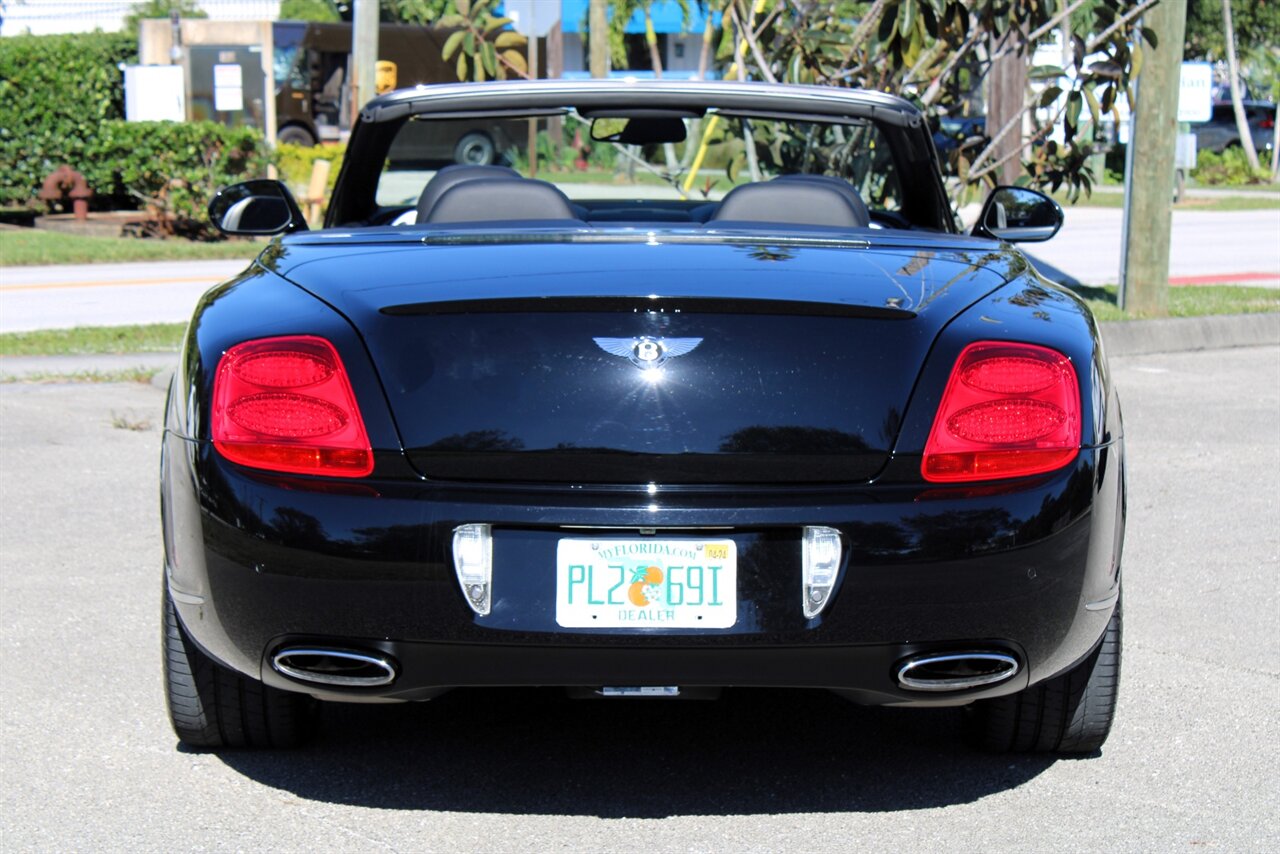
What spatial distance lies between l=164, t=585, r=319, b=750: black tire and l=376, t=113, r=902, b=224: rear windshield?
1.66 metres

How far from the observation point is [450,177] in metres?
4.82

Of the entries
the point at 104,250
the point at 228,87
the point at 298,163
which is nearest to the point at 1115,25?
the point at 104,250

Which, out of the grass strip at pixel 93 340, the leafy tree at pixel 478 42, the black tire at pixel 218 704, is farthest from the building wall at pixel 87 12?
the black tire at pixel 218 704

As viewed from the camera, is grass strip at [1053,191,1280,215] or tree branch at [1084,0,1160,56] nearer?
tree branch at [1084,0,1160,56]

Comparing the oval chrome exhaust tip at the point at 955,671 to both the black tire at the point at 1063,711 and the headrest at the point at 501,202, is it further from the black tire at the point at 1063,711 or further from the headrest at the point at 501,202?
the headrest at the point at 501,202

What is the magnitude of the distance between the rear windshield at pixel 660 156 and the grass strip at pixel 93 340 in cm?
155

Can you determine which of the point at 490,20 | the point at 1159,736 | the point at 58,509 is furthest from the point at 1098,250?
the point at 1159,736

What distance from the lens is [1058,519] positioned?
10.3 ft

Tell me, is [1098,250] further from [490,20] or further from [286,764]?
[286,764]

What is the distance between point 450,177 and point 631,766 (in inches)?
72.3

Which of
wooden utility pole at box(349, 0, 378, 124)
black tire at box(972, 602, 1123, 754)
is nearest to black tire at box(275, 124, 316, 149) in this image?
wooden utility pole at box(349, 0, 378, 124)

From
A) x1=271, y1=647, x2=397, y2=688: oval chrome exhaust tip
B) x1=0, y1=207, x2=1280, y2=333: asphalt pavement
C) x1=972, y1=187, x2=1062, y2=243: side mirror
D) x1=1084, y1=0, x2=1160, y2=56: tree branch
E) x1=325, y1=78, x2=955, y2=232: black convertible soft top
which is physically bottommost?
x1=0, y1=207, x2=1280, y2=333: asphalt pavement

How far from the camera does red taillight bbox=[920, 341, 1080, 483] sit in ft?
10.1

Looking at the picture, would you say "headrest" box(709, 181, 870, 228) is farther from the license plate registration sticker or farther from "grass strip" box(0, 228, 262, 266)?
"grass strip" box(0, 228, 262, 266)
